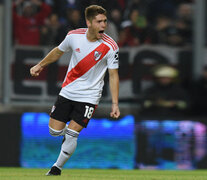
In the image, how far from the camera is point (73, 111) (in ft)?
26.0

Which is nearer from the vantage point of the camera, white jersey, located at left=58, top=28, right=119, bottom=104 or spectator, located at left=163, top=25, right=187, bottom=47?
white jersey, located at left=58, top=28, right=119, bottom=104

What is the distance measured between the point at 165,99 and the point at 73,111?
166 inches

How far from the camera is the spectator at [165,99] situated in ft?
38.3

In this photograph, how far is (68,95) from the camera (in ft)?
26.1

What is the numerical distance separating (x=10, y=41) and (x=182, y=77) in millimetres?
3390

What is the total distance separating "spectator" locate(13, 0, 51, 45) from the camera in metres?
12.6

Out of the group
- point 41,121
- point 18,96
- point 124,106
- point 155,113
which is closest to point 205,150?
point 155,113

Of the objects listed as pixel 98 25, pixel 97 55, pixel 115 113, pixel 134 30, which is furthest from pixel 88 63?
pixel 134 30

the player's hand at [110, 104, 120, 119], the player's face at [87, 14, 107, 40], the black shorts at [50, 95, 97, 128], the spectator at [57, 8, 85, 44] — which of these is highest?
the player's face at [87, 14, 107, 40]

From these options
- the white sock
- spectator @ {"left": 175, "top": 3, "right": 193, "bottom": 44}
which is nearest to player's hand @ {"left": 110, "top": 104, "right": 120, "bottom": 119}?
the white sock

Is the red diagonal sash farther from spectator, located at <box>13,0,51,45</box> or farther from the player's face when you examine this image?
spectator, located at <box>13,0,51,45</box>

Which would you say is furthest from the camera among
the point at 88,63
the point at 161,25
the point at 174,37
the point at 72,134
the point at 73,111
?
the point at 174,37

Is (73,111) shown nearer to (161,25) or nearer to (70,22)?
(70,22)

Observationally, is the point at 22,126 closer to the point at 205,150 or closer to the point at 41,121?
the point at 41,121
